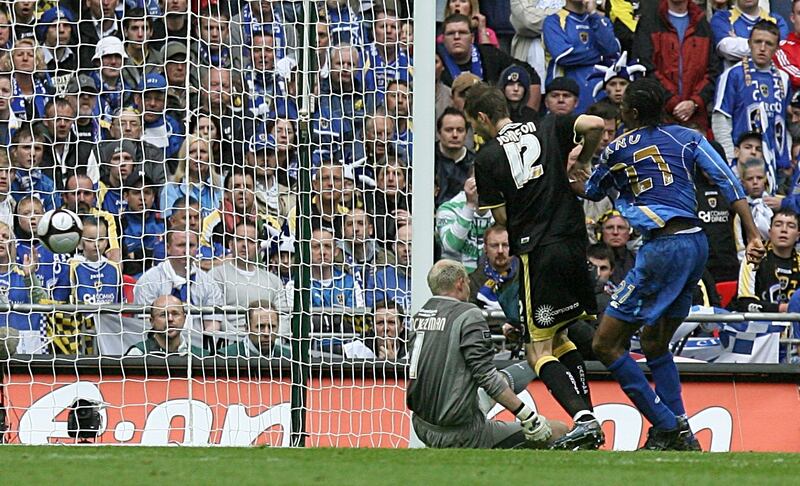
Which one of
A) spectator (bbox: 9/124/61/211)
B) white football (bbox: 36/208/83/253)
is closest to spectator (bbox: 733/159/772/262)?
white football (bbox: 36/208/83/253)

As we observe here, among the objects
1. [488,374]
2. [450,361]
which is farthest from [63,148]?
[488,374]

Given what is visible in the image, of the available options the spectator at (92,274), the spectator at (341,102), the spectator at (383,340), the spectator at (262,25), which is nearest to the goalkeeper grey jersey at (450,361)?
the spectator at (383,340)

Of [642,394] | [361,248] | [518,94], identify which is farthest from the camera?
[518,94]

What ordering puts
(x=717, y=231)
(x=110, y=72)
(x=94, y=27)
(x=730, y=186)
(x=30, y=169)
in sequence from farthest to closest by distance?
(x=717, y=231) → (x=94, y=27) → (x=110, y=72) → (x=30, y=169) → (x=730, y=186)

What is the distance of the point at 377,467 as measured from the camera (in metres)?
5.92

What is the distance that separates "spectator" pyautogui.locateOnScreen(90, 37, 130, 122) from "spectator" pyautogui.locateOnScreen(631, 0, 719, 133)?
4.56 metres

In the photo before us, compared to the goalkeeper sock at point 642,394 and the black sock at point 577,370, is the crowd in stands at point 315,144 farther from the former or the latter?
the goalkeeper sock at point 642,394

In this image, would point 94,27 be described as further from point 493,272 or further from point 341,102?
point 493,272

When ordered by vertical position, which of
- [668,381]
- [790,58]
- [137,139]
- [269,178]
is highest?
[790,58]

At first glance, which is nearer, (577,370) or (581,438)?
(581,438)

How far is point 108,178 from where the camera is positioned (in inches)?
444

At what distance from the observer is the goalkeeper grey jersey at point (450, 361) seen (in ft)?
24.9

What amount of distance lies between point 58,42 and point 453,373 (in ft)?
17.6

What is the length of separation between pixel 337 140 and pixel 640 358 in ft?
9.33
